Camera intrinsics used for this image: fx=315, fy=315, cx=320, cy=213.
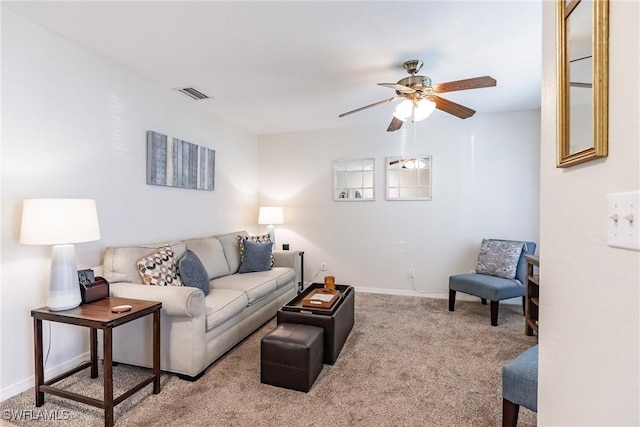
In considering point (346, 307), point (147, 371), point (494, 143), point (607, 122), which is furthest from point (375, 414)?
point (494, 143)

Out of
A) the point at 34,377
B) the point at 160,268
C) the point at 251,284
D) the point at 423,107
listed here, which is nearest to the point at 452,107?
the point at 423,107

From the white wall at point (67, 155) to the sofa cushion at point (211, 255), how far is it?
0.31 m

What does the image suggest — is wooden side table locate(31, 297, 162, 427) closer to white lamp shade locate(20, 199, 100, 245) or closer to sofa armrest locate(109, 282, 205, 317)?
sofa armrest locate(109, 282, 205, 317)

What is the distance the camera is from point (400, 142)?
4469 millimetres

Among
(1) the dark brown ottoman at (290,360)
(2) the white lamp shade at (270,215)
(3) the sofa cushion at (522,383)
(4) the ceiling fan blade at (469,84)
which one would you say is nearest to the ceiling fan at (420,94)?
(4) the ceiling fan blade at (469,84)

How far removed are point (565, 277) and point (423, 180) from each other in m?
3.66

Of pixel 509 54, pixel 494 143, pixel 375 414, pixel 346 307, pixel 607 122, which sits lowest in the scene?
pixel 375 414

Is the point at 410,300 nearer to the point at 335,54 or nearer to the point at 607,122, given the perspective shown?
the point at 335,54

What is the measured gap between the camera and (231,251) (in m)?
3.79

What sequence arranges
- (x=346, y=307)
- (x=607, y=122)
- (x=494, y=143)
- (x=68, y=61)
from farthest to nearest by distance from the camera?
1. (x=494, y=143)
2. (x=346, y=307)
3. (x=68, y=61)
4. (x=607, y=122)

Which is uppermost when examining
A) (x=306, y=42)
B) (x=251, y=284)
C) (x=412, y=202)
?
(x=306, y=42)

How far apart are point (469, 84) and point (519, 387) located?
1896 millimetres

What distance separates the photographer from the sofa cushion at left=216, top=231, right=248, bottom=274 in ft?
12.2

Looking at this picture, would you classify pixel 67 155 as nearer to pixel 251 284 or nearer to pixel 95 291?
pixel 95 291
